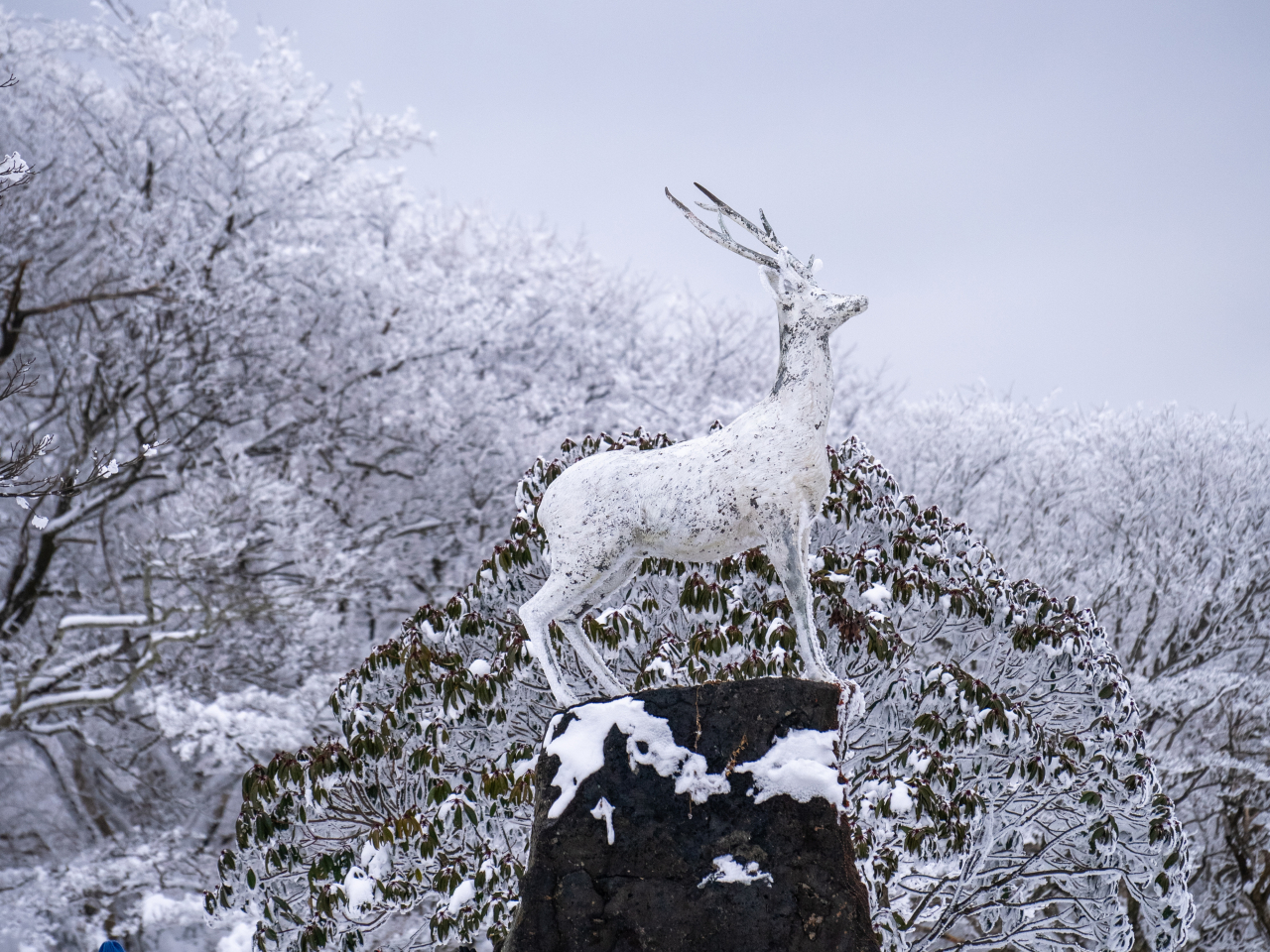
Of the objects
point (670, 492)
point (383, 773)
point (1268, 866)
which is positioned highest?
point (670, 492)

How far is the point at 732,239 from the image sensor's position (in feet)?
14.1

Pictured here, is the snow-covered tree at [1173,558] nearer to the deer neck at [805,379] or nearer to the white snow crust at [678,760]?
the white snow crust at [678,760]

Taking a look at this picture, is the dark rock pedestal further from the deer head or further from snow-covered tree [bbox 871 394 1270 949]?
snow-covered tree [bbox 871 394 1270 949]

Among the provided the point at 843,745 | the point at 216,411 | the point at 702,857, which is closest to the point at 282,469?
the point at 216,411

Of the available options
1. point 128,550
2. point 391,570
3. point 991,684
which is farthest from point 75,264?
point 991,684

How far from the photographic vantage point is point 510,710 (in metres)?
6.73

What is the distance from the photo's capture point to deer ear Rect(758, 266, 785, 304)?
4.27 meters

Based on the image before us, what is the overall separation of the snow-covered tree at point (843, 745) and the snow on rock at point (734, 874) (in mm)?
2225

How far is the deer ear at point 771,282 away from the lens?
4.27 m

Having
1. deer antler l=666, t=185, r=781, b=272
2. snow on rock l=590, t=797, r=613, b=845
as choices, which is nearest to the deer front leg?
snow on rock l=590, t=797, r=613, b=845

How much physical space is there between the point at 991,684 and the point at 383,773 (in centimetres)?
394

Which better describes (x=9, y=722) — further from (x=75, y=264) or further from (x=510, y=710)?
(x=75, y=264)

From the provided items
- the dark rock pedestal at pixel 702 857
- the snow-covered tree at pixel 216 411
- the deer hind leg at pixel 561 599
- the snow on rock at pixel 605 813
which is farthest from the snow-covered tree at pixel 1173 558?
the snow on rock at pixel 605 813

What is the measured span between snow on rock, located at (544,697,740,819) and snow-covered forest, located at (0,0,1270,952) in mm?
6458
